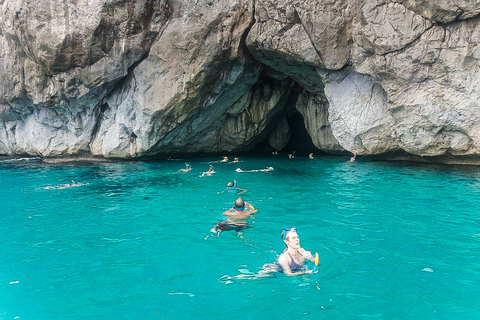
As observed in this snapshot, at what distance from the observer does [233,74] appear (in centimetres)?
2356

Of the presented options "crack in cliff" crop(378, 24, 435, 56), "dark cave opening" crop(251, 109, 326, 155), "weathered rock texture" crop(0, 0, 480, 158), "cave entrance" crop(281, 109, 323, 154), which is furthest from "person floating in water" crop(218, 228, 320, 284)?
"cave entrance" crop(281, 109, 323, 154)

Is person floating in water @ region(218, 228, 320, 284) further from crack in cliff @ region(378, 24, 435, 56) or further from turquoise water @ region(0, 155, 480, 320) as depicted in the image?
crack in cliff @ region(378, 24, 435, 56)

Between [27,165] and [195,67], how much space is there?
16.7 m

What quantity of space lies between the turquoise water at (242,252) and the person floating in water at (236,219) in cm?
27

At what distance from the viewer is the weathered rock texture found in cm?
1714

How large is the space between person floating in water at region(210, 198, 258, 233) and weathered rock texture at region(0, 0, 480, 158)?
1260cm

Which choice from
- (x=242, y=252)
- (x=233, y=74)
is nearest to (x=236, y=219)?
(x=242, y=252)

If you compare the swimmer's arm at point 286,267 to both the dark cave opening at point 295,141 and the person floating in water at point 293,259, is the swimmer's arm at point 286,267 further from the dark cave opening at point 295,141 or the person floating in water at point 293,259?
the dark cave opening at point 295,141

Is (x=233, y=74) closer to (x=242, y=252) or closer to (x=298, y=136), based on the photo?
(x=298, y=136)

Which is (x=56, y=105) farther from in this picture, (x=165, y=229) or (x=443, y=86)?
(x=443, y=86)

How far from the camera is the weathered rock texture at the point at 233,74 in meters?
Answer: 17.1

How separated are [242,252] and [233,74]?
57.1 ft

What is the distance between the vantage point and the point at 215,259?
796 cm

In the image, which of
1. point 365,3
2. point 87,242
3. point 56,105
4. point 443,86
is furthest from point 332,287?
point 56,105
